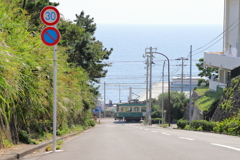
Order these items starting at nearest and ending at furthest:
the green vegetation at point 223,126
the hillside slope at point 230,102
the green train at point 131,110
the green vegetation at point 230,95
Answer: the green vegetation at point 223,126
the hillside slope at point 230,102
the green vegetation at point 230,95
the green train at point 131,110

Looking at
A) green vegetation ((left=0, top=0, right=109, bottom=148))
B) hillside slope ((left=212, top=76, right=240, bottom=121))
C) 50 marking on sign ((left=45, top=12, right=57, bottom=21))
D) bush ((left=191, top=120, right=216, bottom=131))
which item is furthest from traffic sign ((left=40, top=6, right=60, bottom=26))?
hillside slope ((left=212, top=76, right=240, bottom=121))

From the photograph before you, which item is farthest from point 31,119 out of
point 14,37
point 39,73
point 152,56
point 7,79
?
point 152,56

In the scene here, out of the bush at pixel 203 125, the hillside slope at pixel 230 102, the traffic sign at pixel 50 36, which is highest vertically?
the traffic sign at pixel 50 36

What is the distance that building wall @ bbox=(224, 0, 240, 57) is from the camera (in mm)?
38938

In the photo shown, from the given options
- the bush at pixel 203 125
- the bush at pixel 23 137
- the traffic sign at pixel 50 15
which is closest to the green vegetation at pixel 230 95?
the bush at pixel 203 125

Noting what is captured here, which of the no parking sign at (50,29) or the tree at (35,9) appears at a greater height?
the tree at (35,9)

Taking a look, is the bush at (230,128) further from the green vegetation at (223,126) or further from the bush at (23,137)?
the bush at (23,137)

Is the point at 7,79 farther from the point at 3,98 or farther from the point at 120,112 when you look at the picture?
the point at 120,112

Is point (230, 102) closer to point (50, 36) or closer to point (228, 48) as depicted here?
point (228, 48)

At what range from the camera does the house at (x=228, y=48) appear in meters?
38.0

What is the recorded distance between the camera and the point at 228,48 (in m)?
41.9

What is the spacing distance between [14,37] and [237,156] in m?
6.55

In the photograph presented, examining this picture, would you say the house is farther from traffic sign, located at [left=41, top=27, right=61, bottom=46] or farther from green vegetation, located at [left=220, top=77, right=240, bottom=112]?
traffic sign, located at [left=41, top=27, right=61, bottom=46]

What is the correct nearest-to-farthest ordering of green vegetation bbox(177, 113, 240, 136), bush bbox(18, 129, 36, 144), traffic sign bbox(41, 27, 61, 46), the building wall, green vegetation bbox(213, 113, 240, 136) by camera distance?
traffic sign bbox(41, 27, 61, 46)
bush bbox(18, 129, 36, 144)
green vegetation bbox(213, 113, 240, 136)
green vegetation bbox(177, 113, 240, 136)
the building wall
